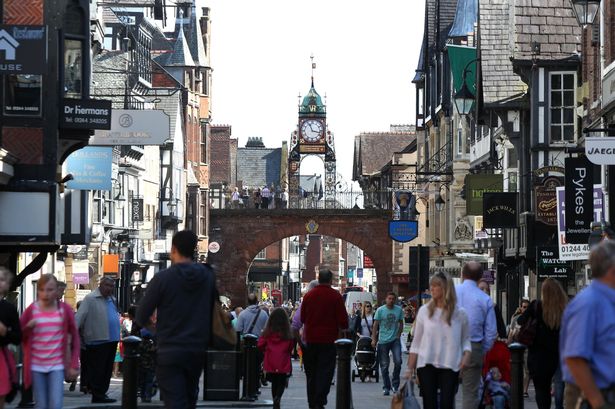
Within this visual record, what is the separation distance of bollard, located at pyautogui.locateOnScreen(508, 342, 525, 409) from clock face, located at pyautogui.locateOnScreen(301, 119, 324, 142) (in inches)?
3350

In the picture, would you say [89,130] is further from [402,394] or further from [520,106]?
[520,106]

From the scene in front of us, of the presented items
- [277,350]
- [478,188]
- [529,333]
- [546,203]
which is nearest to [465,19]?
[478,188]

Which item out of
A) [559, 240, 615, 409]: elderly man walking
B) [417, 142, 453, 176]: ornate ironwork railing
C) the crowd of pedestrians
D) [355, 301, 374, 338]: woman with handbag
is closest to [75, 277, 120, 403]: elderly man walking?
the crowd of pedestrians

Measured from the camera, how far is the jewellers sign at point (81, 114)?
88.9 ft

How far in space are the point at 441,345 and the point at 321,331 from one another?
12.3ft

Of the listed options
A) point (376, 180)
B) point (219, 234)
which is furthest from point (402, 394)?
point (376, 180)


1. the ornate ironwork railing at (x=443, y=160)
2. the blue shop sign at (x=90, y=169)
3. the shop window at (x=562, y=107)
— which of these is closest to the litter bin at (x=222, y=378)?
the blue shop sign at (x=90, y=169)

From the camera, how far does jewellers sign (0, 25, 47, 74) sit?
19.0 meters

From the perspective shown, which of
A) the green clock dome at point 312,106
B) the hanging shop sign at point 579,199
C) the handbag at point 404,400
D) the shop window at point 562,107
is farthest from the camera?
the green clock dome at point 312,106

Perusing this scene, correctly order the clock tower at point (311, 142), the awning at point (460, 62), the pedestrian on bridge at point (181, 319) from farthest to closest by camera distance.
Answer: the clock tower at point (311, 142)
the awning at point (460, 62)
the pedestrian on bridge at point (181, 319)

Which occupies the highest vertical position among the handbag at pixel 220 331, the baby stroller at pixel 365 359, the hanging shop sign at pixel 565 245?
the hanging shop sign at pixel 565 245

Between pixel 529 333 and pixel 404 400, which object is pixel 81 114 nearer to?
pixel 529 333

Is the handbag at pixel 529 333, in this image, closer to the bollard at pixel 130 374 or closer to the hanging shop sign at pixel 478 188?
the bollard at pixel 130 374

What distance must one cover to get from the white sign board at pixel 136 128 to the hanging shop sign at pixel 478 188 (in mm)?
14781
